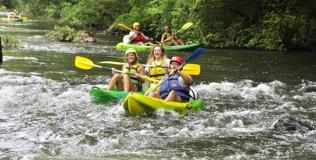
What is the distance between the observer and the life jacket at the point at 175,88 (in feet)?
26.8

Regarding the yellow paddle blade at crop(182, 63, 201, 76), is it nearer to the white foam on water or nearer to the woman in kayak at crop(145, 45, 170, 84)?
the white foam on water

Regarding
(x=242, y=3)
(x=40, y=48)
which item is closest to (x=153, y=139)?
(x=40, y=48)

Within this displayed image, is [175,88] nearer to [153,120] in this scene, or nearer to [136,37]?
[153,120]

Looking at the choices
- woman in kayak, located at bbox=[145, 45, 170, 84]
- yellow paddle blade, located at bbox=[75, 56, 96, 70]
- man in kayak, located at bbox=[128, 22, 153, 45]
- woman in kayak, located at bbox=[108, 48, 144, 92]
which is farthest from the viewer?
man in kayak, located at bbox=[128, 22, 153, 45]

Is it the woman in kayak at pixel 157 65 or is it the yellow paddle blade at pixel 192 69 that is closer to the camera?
the woman in kayak at pixel 157 65

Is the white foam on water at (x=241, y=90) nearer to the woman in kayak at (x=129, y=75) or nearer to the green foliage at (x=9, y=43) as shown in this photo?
the woman in kayak at (x=129, y=75)

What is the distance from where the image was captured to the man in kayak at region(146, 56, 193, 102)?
802cm

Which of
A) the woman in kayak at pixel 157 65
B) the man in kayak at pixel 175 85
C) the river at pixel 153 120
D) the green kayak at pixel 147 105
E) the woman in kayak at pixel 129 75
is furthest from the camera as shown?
the woman in kayak at pixel 157 65

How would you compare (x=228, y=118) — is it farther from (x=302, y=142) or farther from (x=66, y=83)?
(x=66, y=83)

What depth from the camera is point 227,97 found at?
9.87 metres

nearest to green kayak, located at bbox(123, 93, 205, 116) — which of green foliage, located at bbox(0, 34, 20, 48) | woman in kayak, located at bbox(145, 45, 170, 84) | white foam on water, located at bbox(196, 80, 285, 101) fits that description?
woman in kayak, located at bbox(145, 45, 170, 84)

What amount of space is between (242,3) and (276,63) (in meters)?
7.14

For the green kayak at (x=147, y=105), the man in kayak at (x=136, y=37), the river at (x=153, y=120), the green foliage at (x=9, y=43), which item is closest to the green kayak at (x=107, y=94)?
the river at (x=153, y=120)

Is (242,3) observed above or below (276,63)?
above
